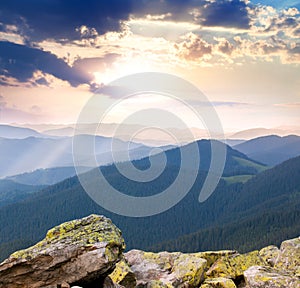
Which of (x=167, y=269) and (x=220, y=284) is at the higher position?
(x=220, y=284)

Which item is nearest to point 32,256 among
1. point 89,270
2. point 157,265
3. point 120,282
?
point 89,270

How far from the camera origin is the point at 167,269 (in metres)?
24.7

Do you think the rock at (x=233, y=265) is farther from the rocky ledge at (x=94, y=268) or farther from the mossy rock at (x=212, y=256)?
the mossy rock at (x=212, y=256)

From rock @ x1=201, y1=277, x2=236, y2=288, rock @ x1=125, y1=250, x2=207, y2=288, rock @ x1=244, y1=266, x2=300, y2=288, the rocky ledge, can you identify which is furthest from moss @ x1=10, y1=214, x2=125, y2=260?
rock @ x1=244, y1=266, x2=300, y2=288

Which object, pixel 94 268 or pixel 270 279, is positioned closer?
pixel 94 268

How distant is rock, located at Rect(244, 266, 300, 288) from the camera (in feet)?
56.4

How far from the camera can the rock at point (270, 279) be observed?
17203 millimetres

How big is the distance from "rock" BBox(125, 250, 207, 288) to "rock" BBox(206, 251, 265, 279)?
83cm

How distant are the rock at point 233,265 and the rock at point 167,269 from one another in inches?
32.7

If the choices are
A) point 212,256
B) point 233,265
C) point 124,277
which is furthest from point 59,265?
point 233,265

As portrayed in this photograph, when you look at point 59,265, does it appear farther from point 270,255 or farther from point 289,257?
point 270,255

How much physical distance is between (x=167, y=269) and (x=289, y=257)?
8542 millimetres

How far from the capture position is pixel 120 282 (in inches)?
821

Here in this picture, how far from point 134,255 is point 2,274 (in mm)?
12075
